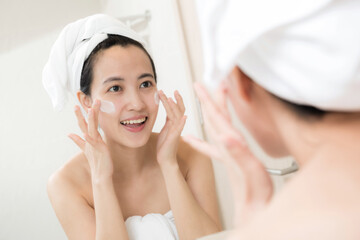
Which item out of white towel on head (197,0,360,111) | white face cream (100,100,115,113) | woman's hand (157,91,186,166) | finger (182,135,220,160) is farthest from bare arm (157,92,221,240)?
white towel on head (197,0,360,111)

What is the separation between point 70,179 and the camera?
94 cm

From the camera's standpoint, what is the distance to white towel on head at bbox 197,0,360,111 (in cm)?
32

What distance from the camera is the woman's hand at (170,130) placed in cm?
92

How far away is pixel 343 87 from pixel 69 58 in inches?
28.8

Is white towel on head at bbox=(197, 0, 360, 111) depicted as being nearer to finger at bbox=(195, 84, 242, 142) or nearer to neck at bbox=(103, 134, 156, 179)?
finger at bbox=(195, 84, 242, 142)

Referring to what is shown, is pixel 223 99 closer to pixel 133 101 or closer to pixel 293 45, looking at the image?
pixel 293 45

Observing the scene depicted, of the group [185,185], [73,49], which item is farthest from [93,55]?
[185,185]

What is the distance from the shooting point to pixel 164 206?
2.99 feet

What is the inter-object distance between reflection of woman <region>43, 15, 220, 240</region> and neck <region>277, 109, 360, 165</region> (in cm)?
52

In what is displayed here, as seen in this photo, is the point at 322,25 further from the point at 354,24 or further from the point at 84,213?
the point at 84,213

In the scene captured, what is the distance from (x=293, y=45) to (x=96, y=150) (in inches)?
24.9

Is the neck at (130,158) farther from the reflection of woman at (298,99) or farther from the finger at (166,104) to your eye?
the reflection of woman at (298,99)

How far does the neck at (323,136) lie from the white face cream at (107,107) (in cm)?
55

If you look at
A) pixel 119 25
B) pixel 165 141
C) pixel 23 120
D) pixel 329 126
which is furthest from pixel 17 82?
pixel 329 126
